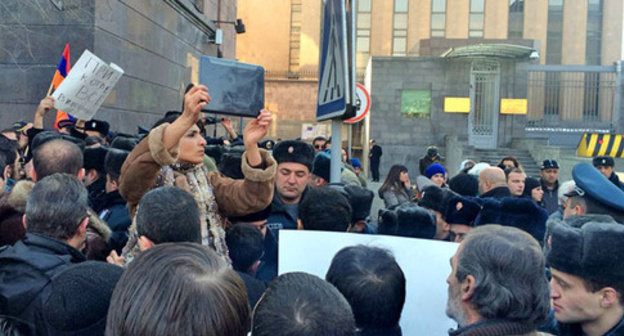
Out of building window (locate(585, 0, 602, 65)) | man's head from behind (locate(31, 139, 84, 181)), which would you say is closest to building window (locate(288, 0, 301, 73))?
building window (locate(585, 0, 602, 65))

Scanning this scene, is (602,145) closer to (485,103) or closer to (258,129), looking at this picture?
(485,103)

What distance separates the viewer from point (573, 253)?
6.86ft

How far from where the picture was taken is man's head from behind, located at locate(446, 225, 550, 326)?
1754 mm

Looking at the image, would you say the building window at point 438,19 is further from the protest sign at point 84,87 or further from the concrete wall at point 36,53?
the protest sign at point 84,87

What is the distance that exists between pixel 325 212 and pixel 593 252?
1233 millimetres

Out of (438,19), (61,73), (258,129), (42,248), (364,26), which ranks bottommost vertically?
(42,248)

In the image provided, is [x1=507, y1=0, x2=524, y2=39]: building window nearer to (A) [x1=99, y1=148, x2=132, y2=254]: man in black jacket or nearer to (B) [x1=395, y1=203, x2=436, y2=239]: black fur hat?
(B) [x1=395, y1=203, x2=436, y2=239]: black fur hat

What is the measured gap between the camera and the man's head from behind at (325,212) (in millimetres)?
2820

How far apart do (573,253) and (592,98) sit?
30486 millimetres

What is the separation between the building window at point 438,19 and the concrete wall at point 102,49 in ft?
83.3

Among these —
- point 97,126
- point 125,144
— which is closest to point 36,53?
point 97,126

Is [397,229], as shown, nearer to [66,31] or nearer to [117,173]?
[117,173]

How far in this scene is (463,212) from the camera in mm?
3863

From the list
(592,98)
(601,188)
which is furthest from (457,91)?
(601,188)
